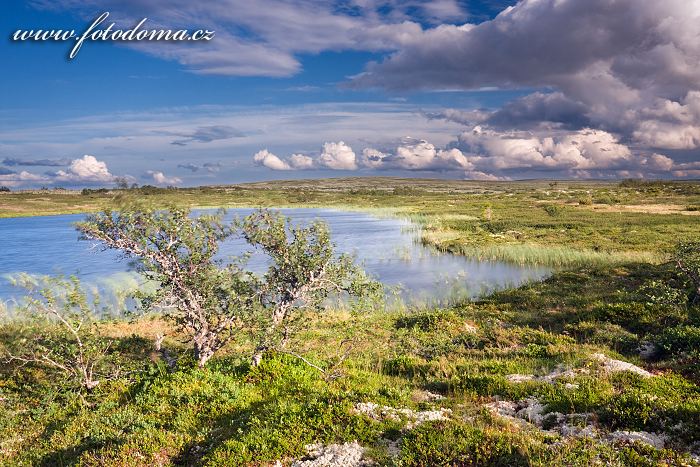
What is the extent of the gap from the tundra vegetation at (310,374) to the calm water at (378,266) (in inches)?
270

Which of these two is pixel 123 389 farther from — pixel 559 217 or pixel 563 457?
pixel 559 217

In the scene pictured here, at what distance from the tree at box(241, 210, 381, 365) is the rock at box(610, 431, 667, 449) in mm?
7868

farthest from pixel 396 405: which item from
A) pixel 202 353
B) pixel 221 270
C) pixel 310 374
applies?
pixel 221 270

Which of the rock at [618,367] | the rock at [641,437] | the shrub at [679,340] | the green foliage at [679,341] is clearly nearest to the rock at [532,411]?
the rock at [641,437]

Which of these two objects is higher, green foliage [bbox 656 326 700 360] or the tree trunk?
the tree trunk

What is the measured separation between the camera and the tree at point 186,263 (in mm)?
12852

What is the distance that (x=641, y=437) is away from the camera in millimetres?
8859

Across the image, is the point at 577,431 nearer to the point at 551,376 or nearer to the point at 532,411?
the point at 532,411

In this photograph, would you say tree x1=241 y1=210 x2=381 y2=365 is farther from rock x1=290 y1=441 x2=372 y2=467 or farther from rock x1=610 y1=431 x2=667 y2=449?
rock x1=610 y1=431 x2=667 y2=449

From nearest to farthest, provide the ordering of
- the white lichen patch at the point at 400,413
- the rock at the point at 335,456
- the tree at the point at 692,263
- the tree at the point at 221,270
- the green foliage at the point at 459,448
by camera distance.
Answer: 1. the green foliage at the point at 459,448
2. the rock at the point at 335,456
3. the white lichen patch at the point at 400,413
4. the tree at the point at 221,270
5. the tree at the point at 692,263

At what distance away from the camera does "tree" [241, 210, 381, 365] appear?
46.8ft

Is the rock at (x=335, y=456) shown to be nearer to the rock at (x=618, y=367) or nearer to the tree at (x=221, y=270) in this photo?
the tree at (x=221, y=270)

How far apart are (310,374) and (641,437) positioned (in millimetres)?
8451

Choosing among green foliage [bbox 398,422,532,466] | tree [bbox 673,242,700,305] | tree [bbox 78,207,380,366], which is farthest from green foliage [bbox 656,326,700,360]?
tree [bbox 78,207,380,366]
